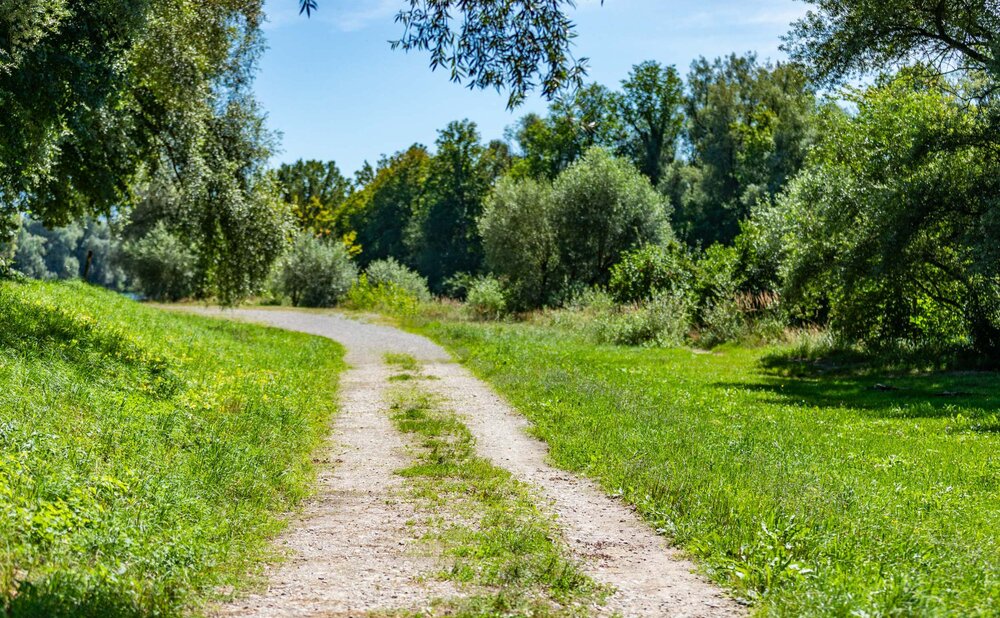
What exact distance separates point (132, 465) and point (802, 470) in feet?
23.0

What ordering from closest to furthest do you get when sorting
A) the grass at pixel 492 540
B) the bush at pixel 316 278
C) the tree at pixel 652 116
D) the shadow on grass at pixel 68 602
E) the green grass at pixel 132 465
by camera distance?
the shadow on grass at pixel 68 602 < the green grass at pixel 132 465 < the grass at pixel 492 540 < the bush at pixel 316 278 < the tree at pixel 652 116

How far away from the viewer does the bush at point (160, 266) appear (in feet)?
170

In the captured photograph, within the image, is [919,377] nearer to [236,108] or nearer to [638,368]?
[638,368]

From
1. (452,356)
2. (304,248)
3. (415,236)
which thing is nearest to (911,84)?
(452,356)

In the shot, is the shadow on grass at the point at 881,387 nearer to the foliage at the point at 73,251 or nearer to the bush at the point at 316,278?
the bush at the point at 316,278

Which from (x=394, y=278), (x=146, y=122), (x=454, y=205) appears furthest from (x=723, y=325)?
(x=454, y=205)

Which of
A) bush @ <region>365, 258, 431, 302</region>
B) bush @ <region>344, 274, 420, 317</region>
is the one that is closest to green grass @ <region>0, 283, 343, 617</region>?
bush @ <region>344, 274, 420, 317</region>

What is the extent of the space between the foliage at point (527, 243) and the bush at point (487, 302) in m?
1.44

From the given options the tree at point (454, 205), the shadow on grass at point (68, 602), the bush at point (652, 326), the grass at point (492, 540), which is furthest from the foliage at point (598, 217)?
the shadow on grass at point (68, 602)

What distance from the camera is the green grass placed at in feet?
16.5

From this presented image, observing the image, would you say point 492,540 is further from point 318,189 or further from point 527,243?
point 318,189

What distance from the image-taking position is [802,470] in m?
8.91

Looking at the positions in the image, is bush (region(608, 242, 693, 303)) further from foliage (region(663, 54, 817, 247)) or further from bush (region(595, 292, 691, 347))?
foliage (region(663, 54, 817, 247))

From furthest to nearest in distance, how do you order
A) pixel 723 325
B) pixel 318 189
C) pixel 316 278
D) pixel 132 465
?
1. pixel 318 189
2. pixel 316 278
3. pixel 723 325
4. pixel 132 465
